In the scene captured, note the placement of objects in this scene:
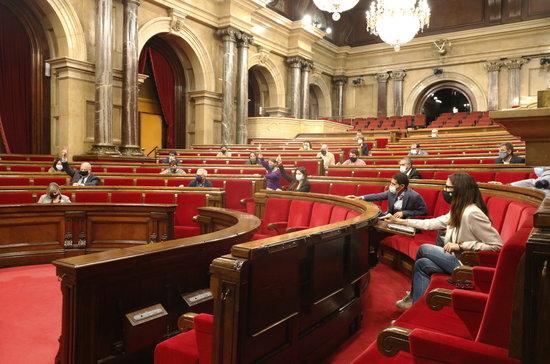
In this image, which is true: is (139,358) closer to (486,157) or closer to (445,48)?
(486,157)

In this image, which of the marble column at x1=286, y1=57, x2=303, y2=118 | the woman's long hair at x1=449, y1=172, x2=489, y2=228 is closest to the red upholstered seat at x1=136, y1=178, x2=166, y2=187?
the woman's long hair at x1=449, y1=172, x2=489, y2=228

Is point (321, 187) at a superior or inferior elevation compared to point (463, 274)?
superior

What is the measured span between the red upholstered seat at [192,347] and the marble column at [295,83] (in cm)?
1429

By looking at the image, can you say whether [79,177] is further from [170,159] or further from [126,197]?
[170,159]

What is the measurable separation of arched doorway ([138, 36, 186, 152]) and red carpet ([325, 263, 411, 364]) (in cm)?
1007

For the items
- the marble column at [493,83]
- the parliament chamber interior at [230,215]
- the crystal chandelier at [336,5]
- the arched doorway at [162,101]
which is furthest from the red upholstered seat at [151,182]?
the marble column at [493,83]

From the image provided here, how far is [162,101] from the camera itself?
499 inches

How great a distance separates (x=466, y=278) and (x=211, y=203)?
3.18 metres

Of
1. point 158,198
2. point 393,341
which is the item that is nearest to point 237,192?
point 158,198

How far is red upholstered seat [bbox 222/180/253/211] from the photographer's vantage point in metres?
5.73

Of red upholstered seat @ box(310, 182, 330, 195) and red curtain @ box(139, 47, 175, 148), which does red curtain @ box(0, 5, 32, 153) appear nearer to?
red curtain @ box(139, 47, 175, 148)

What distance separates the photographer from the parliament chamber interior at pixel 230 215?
1383 mm

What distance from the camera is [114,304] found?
169 centimetres

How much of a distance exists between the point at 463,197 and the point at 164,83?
1145 centimetres
